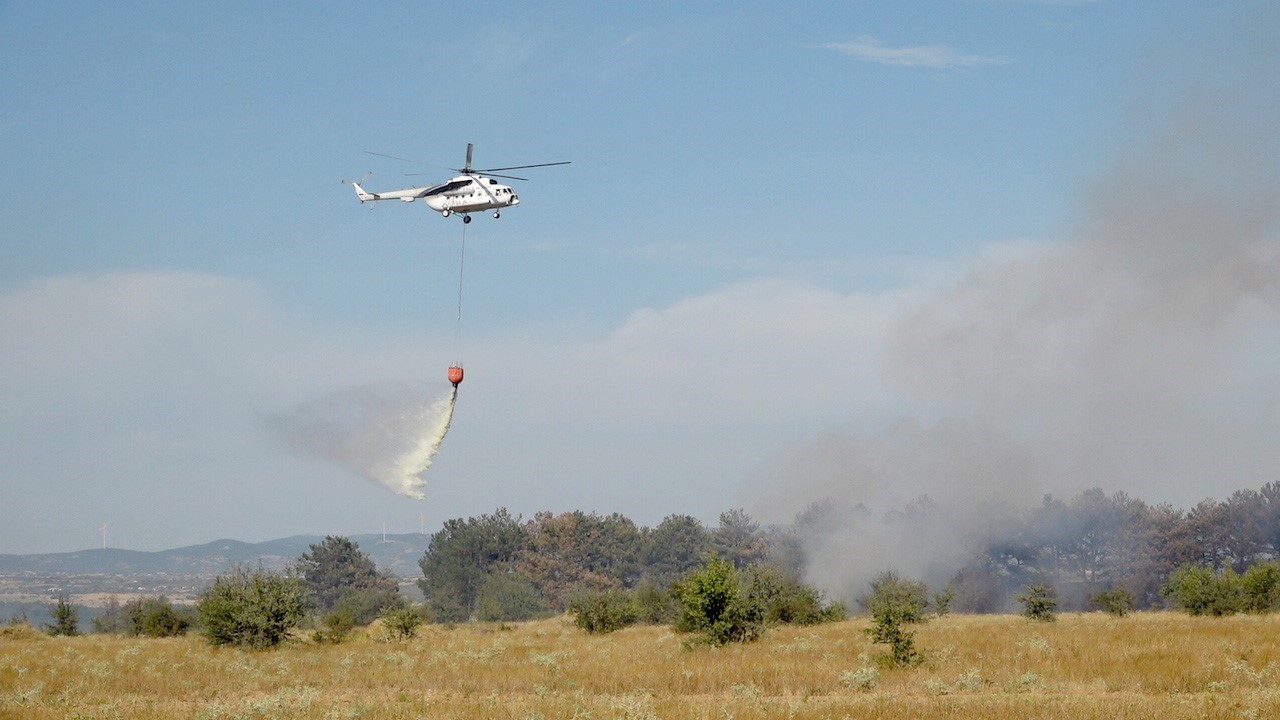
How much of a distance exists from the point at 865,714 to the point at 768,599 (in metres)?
31.5

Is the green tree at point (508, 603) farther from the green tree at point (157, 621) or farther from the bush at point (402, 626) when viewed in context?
the bush at point (402, 626)

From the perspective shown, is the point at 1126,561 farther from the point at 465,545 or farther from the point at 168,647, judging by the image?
the point at 168,647

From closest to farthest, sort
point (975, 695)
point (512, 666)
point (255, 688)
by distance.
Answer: point (975, 695) → point (255, 688) → point (512, 666)

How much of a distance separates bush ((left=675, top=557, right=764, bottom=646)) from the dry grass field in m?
1.13

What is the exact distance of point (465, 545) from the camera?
137 m

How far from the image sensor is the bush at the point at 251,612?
48016mm

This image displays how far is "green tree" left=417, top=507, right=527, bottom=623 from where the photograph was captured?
132m

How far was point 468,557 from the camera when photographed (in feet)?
451

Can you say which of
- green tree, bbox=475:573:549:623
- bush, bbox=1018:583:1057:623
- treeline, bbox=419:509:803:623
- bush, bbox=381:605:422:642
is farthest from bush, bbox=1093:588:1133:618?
treeline, bbox=419:509:803:623

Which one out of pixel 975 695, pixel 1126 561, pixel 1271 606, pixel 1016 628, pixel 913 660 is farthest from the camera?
pixel 1126 561

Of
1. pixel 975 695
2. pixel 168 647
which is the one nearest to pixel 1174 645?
pixel 975 695

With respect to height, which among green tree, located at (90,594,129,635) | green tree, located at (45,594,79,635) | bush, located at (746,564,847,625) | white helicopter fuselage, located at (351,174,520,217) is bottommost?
green tree, located at (90,594,129,635)

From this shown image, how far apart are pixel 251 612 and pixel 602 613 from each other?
18506 mm

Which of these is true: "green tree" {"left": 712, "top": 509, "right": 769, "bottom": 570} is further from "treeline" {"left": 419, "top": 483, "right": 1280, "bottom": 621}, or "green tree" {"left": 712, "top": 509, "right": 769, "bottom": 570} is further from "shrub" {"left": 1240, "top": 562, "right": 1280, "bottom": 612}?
"shrub" {"left": 1240, "top": 562, "right": 1280, "bottom": 612}
